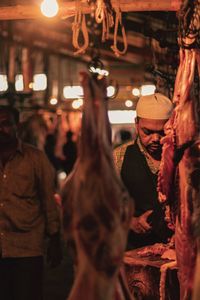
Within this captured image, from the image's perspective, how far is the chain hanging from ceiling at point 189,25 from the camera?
4508mm

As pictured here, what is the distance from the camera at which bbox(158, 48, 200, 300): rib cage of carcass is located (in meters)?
4.44

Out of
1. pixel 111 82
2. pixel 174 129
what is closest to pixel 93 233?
pixel 174 129

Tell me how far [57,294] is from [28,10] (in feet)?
18.4

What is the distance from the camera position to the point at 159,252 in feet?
18.2

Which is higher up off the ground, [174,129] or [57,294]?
[174,129]

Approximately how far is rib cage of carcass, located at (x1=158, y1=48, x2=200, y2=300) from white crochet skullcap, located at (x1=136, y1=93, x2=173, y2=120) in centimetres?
99

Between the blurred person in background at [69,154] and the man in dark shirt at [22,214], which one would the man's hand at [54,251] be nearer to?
the man in dark shirt at [22,214]

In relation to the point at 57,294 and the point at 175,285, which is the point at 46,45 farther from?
the point at 175,285

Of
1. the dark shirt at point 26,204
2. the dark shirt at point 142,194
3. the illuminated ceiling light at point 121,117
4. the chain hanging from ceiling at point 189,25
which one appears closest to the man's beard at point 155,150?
the dark shirt at point 142,194

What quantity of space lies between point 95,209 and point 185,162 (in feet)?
4.27

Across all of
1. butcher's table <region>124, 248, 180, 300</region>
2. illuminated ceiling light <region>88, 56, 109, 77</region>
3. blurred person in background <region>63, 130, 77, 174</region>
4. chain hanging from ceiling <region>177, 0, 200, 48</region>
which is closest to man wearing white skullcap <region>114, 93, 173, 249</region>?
butcher's table <region>124, 248, 180, 300</region>

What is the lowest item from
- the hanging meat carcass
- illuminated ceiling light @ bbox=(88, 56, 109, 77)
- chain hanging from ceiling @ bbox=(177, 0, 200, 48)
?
the hanging meat carcass

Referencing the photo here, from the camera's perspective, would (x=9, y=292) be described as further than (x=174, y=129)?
Yes

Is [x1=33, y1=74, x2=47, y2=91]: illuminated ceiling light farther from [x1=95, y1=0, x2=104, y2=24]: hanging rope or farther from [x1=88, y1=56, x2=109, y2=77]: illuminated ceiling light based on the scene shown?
[x1=88, y1=56, x2=109, y2=77]: illuminated ceiling light
